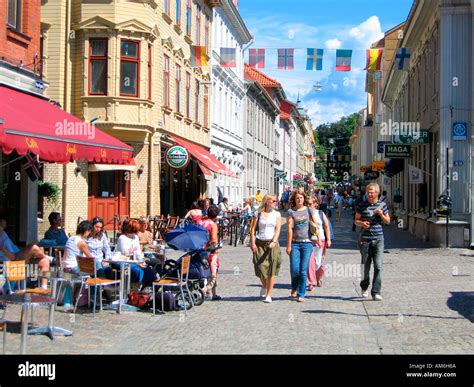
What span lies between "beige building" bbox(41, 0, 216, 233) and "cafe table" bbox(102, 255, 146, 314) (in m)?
11.8

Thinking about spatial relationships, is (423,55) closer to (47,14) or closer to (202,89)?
(202,89)

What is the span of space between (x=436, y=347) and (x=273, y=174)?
57.6 meters

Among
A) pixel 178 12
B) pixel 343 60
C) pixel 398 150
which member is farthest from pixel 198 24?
pixel 398 150

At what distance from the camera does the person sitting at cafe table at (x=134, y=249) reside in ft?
37.6

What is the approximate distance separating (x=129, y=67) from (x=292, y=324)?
15842mm

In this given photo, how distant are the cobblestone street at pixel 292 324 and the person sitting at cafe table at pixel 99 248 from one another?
33.8 inches

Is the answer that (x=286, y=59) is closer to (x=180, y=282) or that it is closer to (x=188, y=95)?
(x=188, y=95)

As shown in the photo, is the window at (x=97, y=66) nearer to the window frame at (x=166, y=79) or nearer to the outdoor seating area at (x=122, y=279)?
the window frame at (x=166, y=79)

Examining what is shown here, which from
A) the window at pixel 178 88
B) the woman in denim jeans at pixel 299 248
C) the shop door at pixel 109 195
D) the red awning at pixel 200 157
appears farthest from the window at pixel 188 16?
the woman in denim jeans at pixel 299 248

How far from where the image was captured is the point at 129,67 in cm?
2388

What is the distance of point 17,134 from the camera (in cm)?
1059

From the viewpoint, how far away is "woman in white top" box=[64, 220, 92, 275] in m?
10.8

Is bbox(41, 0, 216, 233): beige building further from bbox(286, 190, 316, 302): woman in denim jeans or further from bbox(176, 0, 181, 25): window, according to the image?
bbox(286, 190, 316, 302): woman in denim jeans
